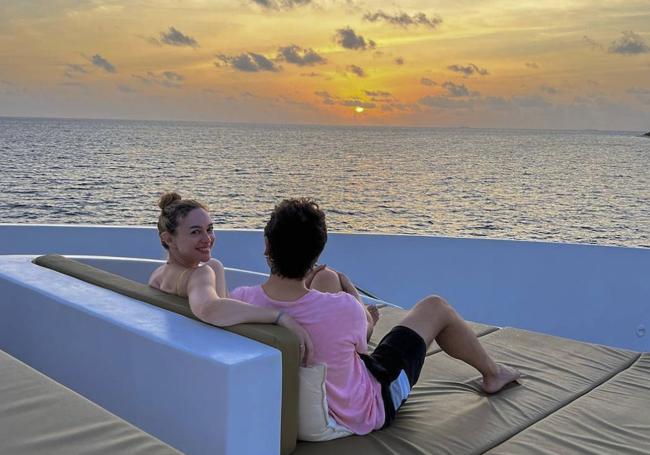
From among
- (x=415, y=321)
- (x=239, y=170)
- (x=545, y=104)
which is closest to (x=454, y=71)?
(x=545, y=104)

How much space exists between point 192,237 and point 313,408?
65 centimetres

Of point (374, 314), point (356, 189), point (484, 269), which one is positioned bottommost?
point (356, 189)

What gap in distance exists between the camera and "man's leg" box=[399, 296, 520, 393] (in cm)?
214

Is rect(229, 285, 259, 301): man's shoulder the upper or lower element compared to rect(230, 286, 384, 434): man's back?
upper

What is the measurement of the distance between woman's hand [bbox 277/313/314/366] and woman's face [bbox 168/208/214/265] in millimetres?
468

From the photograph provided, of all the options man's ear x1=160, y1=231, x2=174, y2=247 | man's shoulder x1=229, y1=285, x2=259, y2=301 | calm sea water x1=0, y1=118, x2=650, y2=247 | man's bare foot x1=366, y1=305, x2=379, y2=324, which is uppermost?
man's ear x1=160, y1=231, x2=174, y2=247

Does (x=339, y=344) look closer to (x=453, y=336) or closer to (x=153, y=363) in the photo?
(x=153, y=363)

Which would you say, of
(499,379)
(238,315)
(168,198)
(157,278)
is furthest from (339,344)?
(168,198)

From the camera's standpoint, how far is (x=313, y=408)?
5.73 feet

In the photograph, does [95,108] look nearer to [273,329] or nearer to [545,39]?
[545,39]

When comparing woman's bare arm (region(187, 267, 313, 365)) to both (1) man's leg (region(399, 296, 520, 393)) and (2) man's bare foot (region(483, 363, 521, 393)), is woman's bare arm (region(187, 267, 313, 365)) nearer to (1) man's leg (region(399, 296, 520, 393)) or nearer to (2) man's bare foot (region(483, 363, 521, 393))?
(1) man's leg (region(399, 296, 520, 393))

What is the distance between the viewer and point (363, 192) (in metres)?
30.6

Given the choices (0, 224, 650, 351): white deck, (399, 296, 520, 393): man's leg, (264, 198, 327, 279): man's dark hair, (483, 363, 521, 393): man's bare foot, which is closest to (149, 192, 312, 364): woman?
(264, 198, 327, 279): man's dark hair

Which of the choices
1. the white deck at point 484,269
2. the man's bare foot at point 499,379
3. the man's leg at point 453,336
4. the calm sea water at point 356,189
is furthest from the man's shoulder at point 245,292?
the calm sea water at point 356,189
